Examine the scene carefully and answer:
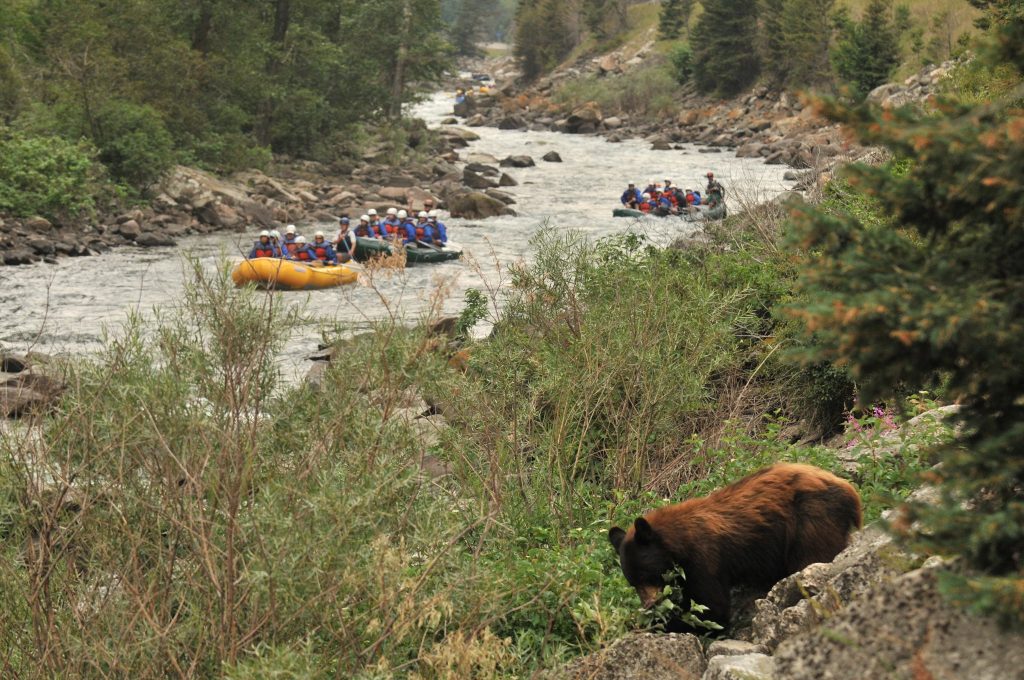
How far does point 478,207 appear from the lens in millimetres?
31172

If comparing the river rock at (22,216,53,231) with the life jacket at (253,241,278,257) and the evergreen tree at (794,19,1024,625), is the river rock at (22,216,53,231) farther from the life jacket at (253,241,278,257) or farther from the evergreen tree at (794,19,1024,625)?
the evergreen tree at (794,19,1024,625)

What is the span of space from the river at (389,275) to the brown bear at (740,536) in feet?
6.92

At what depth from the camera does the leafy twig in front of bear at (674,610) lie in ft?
17.6

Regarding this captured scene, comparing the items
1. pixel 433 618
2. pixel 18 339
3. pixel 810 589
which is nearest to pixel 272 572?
pixel 433 618

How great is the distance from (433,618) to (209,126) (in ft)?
106

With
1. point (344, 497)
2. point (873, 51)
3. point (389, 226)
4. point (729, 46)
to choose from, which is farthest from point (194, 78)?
point (729, 46)

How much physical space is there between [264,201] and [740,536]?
27.4m

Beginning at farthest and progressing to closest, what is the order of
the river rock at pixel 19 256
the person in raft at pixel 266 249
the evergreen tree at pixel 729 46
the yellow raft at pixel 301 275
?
the evergreen tree at pixel 729 46 → the person in raft at pixel 266 249 → the river rock at pixel 19 256 → the yellow raft at pixel 301 275

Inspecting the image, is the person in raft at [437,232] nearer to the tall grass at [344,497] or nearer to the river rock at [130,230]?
the river rock at [130,230]

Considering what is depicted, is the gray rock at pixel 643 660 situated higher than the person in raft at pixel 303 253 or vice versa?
the gray rock at pixel 643 660

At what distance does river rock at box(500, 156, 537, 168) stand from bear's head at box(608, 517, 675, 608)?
37.7m

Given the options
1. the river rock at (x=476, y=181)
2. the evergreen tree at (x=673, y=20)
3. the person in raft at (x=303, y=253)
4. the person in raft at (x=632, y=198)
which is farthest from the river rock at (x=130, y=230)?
the evergreen tree at (x=673, y=20)

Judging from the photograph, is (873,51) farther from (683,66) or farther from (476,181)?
(476,181)

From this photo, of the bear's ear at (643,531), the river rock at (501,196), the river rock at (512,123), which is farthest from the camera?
the river rock at (512,123)
